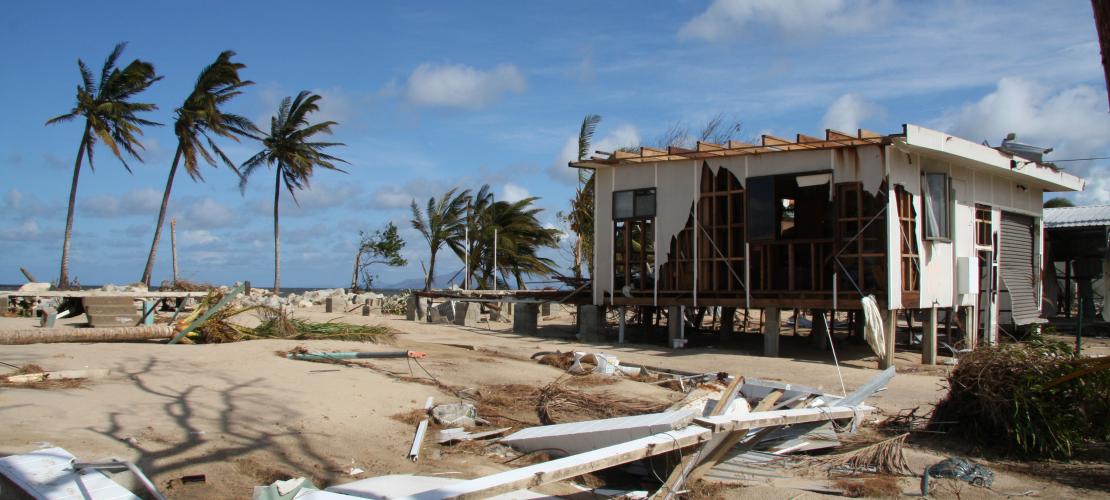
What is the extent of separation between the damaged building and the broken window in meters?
0.02

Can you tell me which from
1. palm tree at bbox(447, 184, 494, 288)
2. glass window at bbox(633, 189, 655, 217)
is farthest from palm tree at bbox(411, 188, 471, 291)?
glass window at bbox(633, 189, 655, 217)

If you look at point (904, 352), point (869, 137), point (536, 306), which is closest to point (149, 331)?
point (536, 306)

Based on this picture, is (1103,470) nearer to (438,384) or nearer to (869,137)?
(438,384)

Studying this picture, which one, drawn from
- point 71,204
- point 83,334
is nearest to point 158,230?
point 71,204

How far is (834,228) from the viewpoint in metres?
14.7

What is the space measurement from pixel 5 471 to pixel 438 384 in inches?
217

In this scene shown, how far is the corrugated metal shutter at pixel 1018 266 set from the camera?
1797 centimetres

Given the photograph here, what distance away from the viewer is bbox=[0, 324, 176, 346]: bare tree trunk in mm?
11750

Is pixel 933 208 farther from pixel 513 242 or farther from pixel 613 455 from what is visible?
pixel 513 242

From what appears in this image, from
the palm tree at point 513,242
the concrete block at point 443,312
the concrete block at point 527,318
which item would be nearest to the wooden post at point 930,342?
the concrete block at point 527,318

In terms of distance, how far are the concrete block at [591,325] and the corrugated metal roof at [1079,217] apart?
1372 cm

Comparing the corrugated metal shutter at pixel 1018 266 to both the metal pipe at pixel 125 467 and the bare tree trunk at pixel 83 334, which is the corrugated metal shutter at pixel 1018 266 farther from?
the metal pipe at pixel 125 467

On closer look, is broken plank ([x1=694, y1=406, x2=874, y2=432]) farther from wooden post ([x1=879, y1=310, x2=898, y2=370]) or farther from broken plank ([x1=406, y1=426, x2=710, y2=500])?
wooden post ([x1=879, y1=310, x2=898, y2=370])

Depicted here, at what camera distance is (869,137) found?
13820 millimetres
